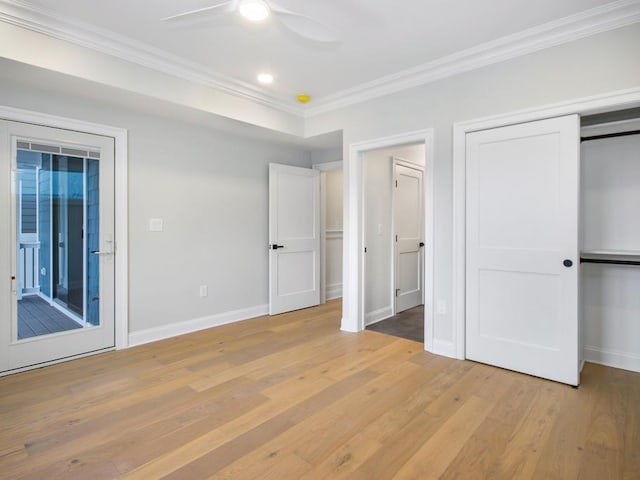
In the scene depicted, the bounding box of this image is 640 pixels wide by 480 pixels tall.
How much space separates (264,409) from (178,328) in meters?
1.96

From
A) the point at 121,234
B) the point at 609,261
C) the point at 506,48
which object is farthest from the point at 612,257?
the point at 121,234

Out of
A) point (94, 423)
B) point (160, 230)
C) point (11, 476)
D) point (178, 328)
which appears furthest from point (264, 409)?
point (160, 230)

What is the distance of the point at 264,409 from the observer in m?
2.27

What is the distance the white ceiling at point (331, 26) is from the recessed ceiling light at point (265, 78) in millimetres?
72

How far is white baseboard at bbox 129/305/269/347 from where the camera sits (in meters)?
3.55

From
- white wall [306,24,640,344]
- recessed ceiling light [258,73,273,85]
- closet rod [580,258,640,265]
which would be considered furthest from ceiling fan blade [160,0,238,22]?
closet rod [580,258,640,265]

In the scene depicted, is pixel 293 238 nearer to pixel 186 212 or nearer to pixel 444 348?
pixel 186 212

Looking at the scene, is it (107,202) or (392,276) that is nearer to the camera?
(107,202)

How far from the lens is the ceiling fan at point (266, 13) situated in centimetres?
196

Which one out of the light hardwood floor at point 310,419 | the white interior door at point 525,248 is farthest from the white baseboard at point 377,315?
the white interior door at point 525,248

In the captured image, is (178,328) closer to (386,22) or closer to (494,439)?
(494,439)

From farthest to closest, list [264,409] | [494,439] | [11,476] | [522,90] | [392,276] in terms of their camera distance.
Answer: [392,276]
[522,90]
[264,409]
[494,439]
[11,476]

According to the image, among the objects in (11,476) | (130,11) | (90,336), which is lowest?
(11,476)

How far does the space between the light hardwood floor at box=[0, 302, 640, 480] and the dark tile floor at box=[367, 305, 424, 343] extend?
56 cm
